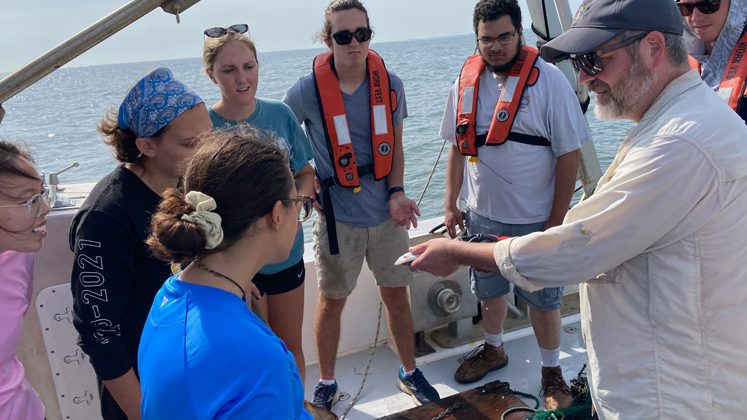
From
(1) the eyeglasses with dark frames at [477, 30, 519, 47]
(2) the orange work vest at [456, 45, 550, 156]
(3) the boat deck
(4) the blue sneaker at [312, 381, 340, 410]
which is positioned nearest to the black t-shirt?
(4) the blue sneaker at [312, 381, 340, 410]

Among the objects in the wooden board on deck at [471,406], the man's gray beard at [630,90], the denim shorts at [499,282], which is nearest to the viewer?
the man's gray beard at [630,90]

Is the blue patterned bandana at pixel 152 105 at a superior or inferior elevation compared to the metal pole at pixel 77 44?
inferior

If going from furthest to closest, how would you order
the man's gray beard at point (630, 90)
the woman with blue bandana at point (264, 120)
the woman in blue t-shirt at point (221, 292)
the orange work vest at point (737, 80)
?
the woman with blue bandana at point (264, 120), the orange work vest at point (737, 80), the man's gray beard at point (630, 90), the woman in blue t-shirt at point (221, 292)

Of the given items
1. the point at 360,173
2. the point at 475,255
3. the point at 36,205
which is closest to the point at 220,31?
the point at 360,173

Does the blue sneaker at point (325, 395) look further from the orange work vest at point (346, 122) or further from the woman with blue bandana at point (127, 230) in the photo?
the woman with blue bandana at point (127, 230)

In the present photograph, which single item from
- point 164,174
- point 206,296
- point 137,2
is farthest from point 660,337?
point 137,2

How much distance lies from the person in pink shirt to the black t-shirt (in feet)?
0.41

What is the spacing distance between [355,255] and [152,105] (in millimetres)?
1508

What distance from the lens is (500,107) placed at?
299 cm

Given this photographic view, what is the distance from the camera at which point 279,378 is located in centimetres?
118

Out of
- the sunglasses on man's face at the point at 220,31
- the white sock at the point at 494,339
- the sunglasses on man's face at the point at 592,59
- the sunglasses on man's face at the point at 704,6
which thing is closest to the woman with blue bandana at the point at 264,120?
the sunglasses on man's face at the point at 220,31

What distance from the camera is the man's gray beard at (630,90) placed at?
1583 mm

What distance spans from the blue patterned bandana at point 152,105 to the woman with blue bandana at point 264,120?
0.75 m

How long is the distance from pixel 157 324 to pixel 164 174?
732 mm
